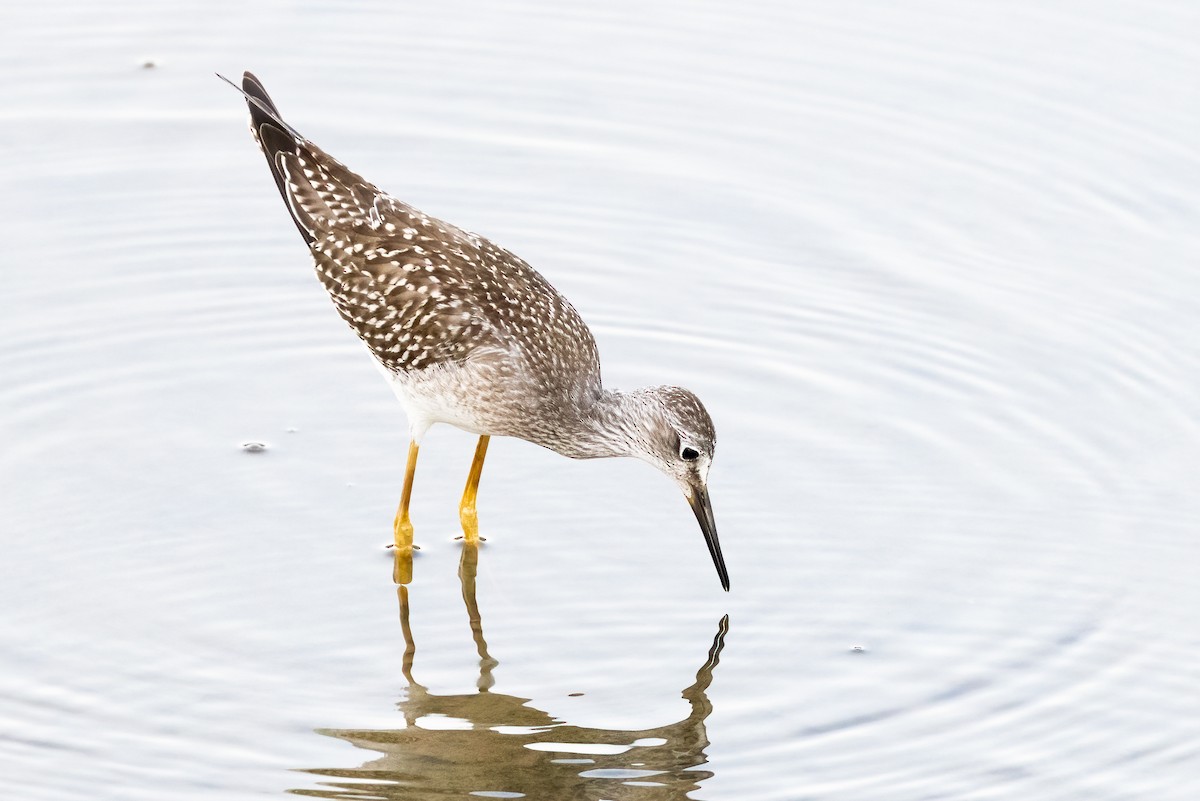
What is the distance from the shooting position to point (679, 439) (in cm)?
998

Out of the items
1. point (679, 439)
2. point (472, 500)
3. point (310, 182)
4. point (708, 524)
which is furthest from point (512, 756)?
point (310, 182)

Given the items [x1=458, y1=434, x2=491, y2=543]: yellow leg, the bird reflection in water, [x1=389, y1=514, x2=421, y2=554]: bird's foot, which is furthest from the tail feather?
the bird reflection in water

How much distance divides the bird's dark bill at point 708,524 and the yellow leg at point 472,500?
1288 mm

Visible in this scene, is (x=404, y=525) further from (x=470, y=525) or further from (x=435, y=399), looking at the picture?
(x=435, y=399)

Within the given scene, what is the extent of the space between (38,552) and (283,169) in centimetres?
266

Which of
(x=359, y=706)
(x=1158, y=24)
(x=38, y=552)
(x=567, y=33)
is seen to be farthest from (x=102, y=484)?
(x=1158, y=24)

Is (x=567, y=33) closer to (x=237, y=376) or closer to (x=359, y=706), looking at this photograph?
(x=237, y=376)

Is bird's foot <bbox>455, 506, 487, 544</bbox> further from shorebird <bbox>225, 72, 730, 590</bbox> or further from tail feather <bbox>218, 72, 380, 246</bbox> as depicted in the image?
tail feather <bbox>218, 72, 380, 246</bbox>

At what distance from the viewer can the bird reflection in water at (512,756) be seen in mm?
8453

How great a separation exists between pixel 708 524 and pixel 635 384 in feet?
6.36

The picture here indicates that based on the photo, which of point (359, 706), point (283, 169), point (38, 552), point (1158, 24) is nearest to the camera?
point (359, 706)

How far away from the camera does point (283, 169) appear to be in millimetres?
11180

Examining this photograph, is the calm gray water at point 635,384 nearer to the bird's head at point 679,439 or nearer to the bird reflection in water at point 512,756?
the bird reflection in water at point 512,756

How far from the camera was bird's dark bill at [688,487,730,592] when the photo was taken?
32.5 ft
